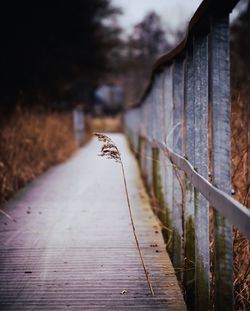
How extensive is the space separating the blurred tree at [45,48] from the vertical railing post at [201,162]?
22.7 feet

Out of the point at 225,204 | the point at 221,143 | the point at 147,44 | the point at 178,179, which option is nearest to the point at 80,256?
the point at 178,179

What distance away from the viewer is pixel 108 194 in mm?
7652

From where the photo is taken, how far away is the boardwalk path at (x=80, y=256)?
3.27 metres

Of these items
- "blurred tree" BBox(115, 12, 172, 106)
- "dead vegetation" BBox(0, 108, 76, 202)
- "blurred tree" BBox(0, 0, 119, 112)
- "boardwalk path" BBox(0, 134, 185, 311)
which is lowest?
"boardwalk path" BBox(0, 134, 185, 311)

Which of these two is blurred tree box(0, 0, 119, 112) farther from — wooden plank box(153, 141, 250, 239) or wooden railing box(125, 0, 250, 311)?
wooden plank box(153, 141, 250, 239)

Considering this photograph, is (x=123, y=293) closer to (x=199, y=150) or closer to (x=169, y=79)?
(x=199, y=150)

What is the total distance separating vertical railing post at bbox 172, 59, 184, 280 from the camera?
3.80 m

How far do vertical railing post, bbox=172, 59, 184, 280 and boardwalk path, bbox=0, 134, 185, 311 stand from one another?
4.9 inches

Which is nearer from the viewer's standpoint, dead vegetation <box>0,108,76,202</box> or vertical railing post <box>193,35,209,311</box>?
vertical railing post <box>193,35,209,311</box>

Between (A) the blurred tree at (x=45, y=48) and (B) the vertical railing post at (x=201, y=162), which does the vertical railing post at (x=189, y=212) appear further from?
(A) the blurred tree at (x=45, y=48)

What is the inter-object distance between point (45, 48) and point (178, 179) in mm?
11530

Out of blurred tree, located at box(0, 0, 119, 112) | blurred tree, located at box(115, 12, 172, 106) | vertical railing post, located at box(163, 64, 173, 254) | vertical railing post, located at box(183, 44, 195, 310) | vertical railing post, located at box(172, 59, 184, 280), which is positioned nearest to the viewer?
vertical railing post, located at box(183, 44, 195, 310)

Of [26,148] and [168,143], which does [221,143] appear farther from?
[26,148]

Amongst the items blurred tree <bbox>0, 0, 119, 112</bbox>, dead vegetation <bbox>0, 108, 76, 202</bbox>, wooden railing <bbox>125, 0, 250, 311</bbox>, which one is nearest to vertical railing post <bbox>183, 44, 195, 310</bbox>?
wooden railing <bbox>125, 0, 250, 311</bbox>
